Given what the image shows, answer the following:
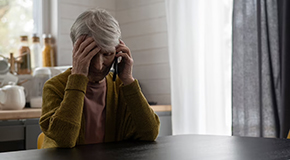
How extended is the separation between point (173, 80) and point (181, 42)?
0.90 ft

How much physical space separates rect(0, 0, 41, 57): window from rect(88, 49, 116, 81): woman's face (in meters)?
1.65

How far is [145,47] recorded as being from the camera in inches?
120

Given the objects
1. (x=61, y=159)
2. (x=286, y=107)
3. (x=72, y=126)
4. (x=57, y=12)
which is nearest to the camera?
(x=61, y=159)

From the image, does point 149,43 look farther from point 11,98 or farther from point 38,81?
point 11,98

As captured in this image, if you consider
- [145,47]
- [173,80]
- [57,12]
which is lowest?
[173,80]

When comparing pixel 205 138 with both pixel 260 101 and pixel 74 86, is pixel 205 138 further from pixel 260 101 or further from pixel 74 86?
pixel 260 101

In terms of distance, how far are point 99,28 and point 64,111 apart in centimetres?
29

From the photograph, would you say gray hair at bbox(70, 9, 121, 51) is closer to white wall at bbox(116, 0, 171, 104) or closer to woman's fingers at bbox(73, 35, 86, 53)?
woman's fingers at bbox(73, 35, 86, 53)

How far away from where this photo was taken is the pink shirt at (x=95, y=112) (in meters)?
1.34

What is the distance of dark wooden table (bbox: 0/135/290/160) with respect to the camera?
0.90 m

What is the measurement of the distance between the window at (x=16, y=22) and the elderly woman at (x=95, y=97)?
1.62 meters

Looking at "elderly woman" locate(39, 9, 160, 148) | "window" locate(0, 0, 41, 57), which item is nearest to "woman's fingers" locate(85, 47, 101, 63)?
"elderly woman" locate(39, 9, 160, 148)

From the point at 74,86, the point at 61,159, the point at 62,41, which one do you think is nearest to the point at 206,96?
the point at 62,41

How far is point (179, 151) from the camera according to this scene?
3.25ft
